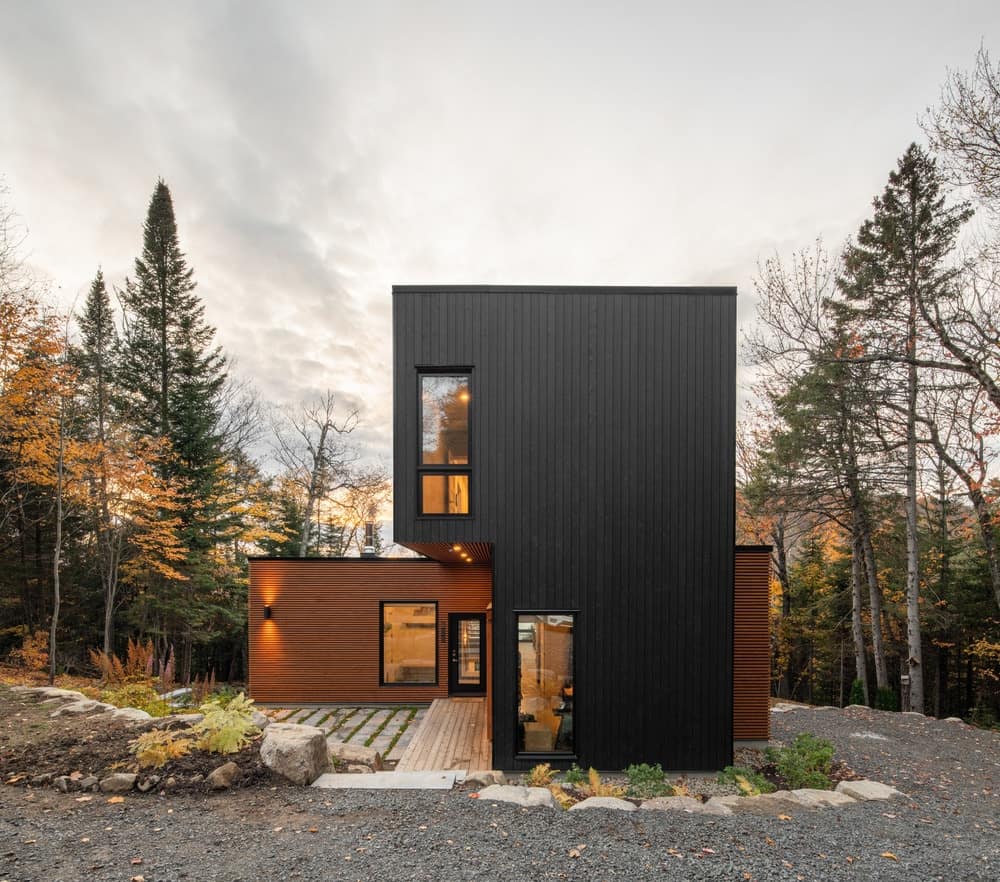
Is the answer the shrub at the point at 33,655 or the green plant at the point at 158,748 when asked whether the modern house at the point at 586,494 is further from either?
the shrub at the point at 33,655

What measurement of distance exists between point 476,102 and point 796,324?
810 centimetres

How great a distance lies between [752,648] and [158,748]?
735cm

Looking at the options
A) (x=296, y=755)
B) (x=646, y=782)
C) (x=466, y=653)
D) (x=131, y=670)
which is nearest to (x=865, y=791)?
(x=646, y=782)

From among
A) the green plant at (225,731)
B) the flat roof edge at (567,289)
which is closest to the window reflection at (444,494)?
the flat roof edge at (567,289)

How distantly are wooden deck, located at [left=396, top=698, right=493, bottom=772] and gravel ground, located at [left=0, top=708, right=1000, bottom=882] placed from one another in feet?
6.90

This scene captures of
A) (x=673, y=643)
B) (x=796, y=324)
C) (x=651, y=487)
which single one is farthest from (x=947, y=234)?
(x=673, y=643)

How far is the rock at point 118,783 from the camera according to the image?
389 cm

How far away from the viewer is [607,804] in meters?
3.97

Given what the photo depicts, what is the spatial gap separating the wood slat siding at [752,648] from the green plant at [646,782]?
104 inches

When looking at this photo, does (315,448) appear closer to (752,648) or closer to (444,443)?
(444,443)

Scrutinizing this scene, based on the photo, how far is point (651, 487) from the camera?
19.3ft

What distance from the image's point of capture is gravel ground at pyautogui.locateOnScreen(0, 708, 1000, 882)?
2918 millimetres

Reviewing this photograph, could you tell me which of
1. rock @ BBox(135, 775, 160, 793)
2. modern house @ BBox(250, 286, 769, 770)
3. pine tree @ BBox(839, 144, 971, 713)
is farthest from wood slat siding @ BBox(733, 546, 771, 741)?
rock @ BBox(135, 775, 160, 793)

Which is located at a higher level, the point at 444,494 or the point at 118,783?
the point at 444,494
